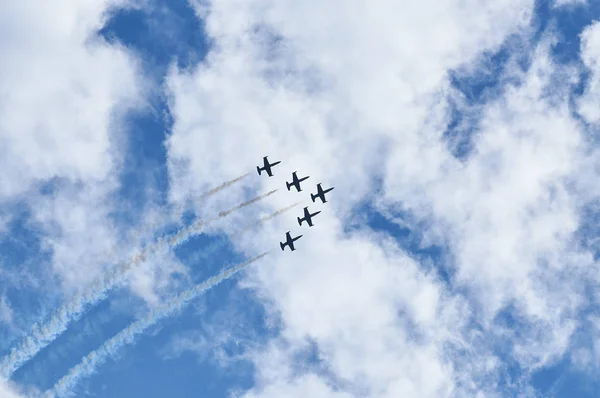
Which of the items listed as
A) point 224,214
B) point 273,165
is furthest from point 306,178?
point 224,214

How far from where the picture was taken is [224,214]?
16175cm

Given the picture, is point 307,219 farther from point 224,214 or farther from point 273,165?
point 224,214

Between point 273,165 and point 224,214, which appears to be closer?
point 224,214

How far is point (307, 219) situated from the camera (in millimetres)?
182000

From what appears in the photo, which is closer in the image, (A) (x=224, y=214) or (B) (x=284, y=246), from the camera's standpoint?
(A) (x=224, y=214)

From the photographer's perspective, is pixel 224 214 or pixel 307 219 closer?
pixel 224 214

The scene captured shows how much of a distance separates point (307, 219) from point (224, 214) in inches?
1046

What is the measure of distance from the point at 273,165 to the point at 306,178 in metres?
8.85

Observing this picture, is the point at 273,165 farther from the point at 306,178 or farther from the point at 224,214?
the point at 224,214

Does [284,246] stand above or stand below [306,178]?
below

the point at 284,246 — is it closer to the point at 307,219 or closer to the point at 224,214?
the point at 307,219

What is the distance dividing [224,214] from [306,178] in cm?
2643

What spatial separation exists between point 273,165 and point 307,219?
50.5 feet

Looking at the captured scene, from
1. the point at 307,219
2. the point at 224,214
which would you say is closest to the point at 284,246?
the point at 307,219
